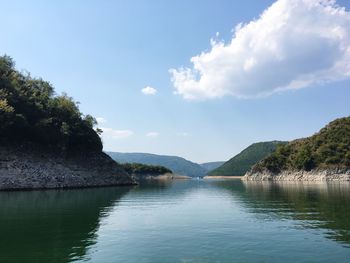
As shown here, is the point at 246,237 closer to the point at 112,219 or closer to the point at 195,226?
the point at 195,226

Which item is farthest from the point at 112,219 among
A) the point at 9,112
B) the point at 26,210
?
the point at 9,112

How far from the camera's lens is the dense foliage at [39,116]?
99875 millimetres

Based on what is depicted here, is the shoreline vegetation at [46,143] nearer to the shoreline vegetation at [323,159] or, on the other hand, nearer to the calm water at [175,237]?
the shoreline vegetation at [323,159]

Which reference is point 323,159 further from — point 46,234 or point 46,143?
point 46,234

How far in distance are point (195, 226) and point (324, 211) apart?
1777 cm

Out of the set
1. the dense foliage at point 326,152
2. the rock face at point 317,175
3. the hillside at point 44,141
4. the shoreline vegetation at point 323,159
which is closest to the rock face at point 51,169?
the hillside at point 44,141

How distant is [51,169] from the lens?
101062 mm

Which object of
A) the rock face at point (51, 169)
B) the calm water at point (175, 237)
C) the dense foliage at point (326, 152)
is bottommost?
the calm water at point (175, 237)

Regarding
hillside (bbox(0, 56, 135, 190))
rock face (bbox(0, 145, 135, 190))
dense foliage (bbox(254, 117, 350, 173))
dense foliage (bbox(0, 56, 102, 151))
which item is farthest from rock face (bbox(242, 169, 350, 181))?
dense foliage (bbox(0, 56, 102, 151))

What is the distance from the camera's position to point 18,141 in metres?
99.6

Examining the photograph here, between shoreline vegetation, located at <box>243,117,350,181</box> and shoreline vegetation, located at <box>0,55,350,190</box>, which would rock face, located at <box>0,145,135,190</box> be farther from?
shoreline vegetation, located at <box>243,117,350,181</box>

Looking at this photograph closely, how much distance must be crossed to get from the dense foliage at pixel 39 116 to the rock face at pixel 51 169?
428cm

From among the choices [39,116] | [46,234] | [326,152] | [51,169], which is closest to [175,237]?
[46,234]

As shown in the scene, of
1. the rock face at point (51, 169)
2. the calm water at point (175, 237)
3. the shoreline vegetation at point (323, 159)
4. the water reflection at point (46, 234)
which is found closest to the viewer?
the calm water at point (175, 237)
